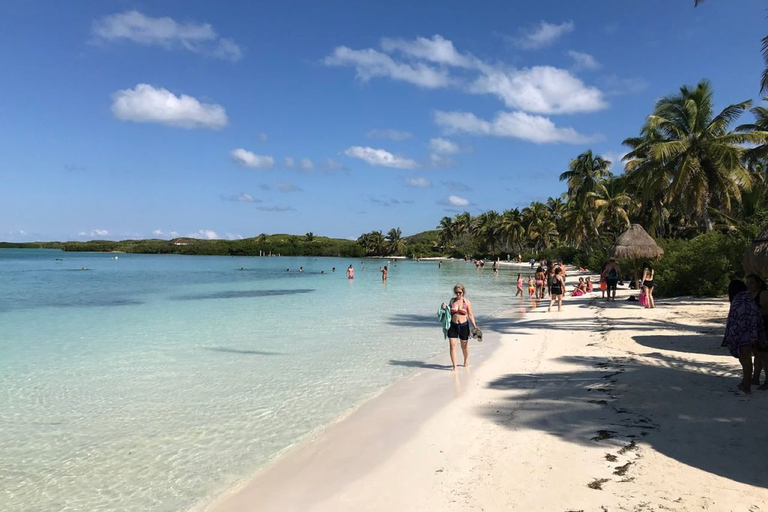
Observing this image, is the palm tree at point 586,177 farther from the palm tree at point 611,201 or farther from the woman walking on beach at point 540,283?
the woman walking on beach at point 540,283

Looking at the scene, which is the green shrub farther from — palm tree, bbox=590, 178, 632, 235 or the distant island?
the distant island

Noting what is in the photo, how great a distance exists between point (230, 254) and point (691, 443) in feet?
477

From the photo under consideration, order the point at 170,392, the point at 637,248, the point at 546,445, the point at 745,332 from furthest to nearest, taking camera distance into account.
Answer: the point at 637,248 → the point at 170,392 → the point at 745,332 → the point at 546,445

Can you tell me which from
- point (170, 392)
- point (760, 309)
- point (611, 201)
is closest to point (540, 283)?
point (760, 309)

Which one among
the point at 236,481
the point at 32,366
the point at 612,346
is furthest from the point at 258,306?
the point at 236,481

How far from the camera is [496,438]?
5.25 meters

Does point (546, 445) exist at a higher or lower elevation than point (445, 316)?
lower

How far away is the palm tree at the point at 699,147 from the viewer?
21484mm

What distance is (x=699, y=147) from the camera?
2270cm

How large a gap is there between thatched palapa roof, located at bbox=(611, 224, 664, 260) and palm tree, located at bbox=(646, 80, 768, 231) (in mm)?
4629

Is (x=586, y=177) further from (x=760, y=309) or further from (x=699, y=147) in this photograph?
(x=760, y=309)

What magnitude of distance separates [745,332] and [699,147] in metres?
20.7

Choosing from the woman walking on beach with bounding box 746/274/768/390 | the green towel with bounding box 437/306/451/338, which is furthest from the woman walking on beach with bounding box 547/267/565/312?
the woman walking on beach with bounding box 746/274/768/390

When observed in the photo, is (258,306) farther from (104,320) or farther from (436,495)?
(436,495)
